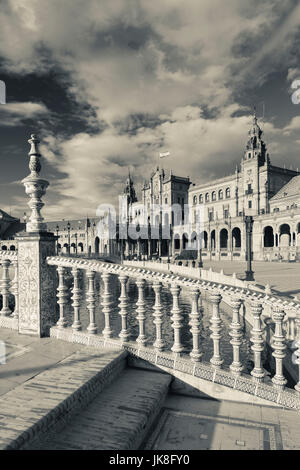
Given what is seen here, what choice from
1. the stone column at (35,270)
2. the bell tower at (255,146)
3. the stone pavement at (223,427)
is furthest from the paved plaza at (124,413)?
the bell tower at (255,146)

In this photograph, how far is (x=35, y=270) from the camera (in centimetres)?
474

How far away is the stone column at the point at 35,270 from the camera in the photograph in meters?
4.71

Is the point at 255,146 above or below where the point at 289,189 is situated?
above

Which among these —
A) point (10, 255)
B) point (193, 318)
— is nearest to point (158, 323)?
point (193, 318)

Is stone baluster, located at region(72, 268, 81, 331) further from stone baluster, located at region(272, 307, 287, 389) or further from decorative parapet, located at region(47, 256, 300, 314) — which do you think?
stone baluster, located at region(272, 307, 287, 389)

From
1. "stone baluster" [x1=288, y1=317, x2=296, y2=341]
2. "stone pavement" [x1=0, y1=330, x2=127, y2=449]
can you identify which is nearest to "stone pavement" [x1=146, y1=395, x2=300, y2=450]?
"stone pavement" [x1=0, y1=330, x2=127, y2=449]

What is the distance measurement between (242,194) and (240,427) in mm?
61020

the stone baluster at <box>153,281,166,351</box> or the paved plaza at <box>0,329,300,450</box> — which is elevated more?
the stone baluster at <box>153,281,166,351</box>

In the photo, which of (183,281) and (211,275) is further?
(211,275)

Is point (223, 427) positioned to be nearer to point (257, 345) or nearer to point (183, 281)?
point (257, 345)

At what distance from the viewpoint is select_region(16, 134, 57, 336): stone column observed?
471 centimetres

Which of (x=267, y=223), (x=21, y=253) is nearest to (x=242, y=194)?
(x=267, y=223)

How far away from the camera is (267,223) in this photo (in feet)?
139
